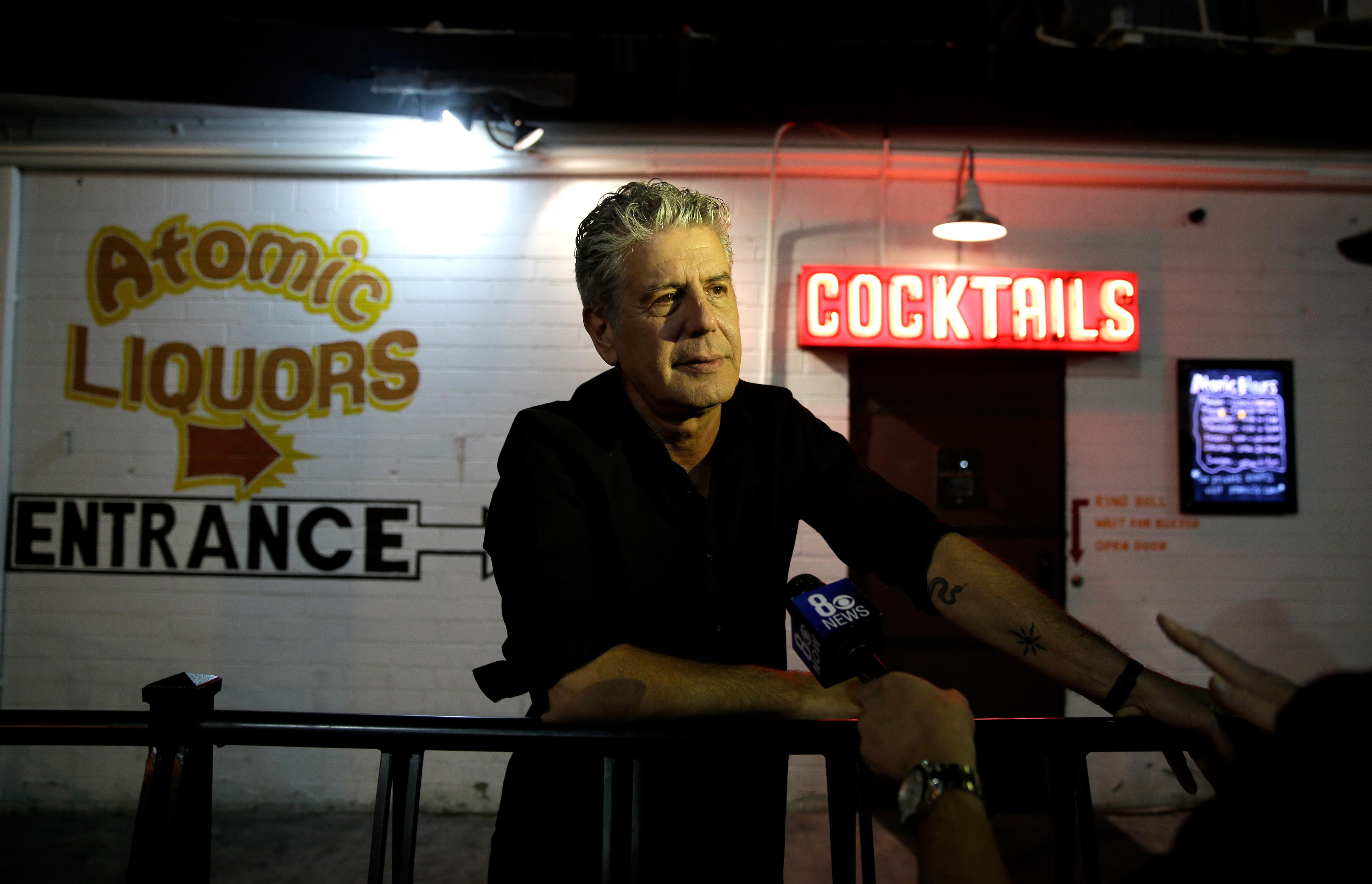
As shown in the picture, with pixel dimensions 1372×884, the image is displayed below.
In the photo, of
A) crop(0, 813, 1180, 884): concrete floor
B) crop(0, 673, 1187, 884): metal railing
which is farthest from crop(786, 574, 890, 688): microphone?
crop(0, 813, 1180, 884): concrete floor

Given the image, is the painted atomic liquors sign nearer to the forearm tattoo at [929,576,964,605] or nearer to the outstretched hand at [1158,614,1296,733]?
the forearm tattoo at [929,576,964,605]

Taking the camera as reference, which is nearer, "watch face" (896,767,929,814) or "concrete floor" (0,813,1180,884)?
"watch face" (896,767,929,814)

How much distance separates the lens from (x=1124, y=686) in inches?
47.8

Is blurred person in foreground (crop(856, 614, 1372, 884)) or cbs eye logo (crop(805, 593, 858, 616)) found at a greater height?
cbs eye logo (crop(805, 593, 858, 616))

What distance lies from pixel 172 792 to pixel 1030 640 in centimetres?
141

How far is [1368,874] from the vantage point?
612mm

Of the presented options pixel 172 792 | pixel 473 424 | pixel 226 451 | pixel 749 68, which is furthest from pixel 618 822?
pixel 226 451

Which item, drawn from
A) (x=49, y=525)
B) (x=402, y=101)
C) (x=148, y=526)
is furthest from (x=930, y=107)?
(x=49, y=525)

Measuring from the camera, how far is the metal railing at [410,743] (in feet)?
3.79

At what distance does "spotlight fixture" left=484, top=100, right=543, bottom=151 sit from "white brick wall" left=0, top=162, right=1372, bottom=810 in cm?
23

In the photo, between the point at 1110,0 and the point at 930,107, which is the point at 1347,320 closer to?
the point at 1110,0

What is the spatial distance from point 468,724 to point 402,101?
3.57m

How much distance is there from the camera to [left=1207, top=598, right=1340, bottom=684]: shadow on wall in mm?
3998

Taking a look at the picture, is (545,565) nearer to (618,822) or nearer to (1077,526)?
(618,822)
